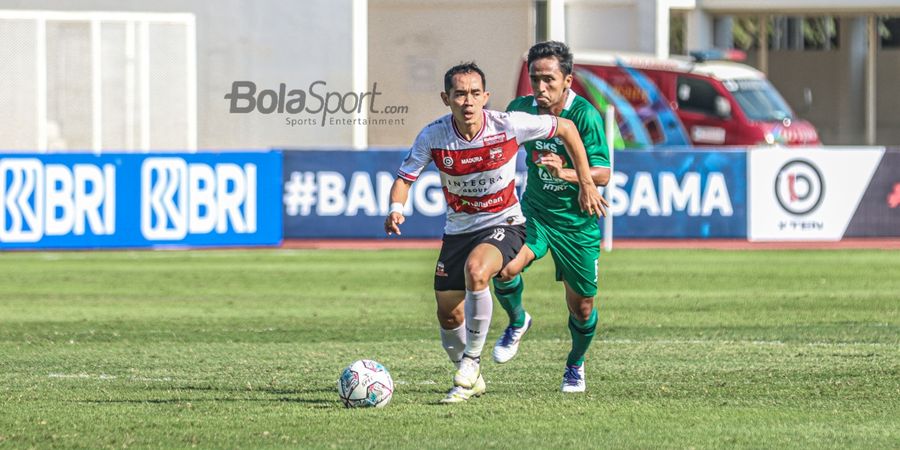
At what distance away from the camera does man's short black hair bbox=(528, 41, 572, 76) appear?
935cm

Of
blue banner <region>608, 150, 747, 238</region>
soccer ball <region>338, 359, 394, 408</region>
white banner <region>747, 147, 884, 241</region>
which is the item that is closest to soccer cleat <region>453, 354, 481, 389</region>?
soccer ball <region>338, 359, 394, 408</region>

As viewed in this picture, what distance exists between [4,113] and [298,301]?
565 inches

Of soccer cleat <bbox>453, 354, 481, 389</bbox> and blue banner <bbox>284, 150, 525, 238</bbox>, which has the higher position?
blue banner <bbox>284, 150, 525, 238</bbox>

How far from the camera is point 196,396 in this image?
9.20 metres

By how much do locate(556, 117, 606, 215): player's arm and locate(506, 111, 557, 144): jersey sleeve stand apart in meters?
0.05

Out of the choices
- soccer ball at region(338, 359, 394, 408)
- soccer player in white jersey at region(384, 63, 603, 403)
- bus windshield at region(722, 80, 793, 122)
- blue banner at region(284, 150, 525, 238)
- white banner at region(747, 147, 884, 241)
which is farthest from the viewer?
bus windshield at region(722, 80, 793, 122)

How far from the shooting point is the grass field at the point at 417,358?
7840 mm

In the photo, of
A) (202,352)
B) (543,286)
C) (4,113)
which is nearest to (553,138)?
(202,352)

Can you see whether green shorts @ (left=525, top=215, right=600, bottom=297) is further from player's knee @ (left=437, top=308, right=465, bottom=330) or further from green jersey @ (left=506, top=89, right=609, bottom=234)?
player's knee @ (left=437, top=308, right=465, bottom=330)

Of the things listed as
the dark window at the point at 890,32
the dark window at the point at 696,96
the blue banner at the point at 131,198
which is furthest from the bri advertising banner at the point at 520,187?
the dark window at the point at 890,32

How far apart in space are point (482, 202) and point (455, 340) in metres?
0.82

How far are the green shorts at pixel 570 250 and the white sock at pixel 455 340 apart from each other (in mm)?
716

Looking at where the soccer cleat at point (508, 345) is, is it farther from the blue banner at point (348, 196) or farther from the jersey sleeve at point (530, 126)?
the blue banner at point (348, 196)

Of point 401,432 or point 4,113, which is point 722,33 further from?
point 401,432
